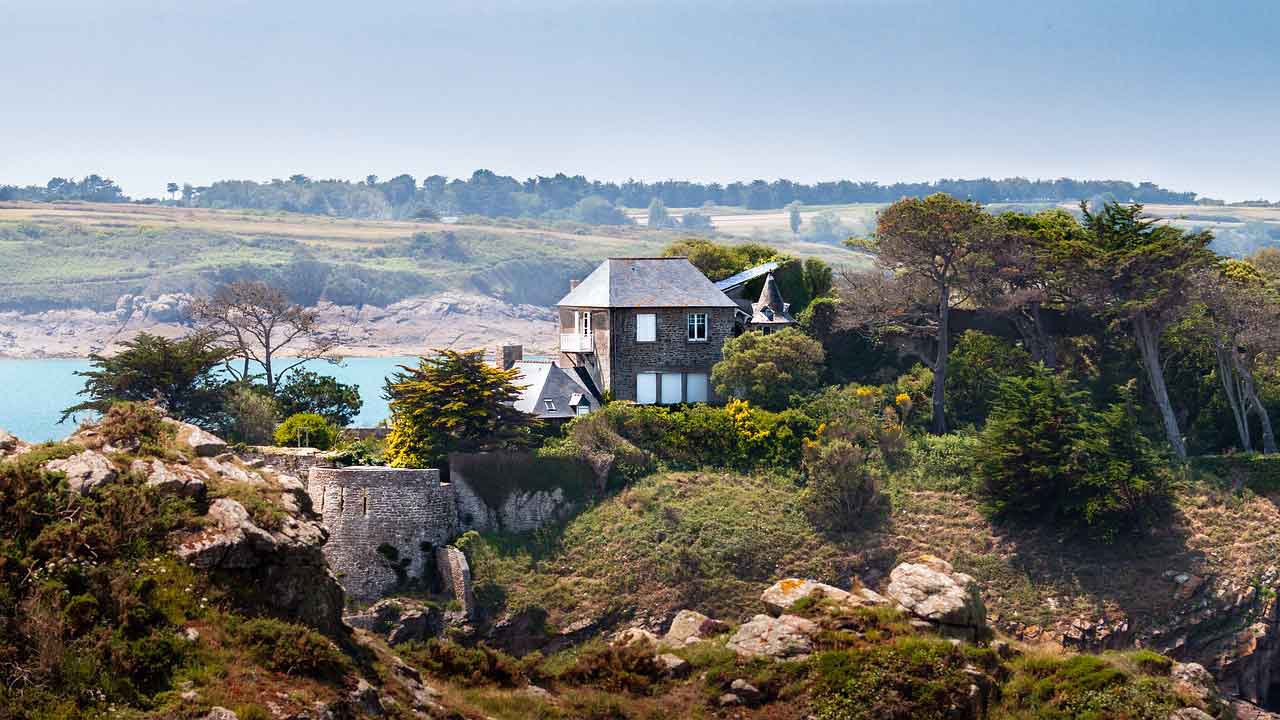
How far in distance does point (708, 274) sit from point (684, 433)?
15.6 meters

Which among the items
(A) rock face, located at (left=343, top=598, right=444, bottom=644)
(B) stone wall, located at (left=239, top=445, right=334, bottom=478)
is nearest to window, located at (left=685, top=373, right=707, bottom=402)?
(B) stone wall, located at (left=239, top=445, right=334, bottom=478)

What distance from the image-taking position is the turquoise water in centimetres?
8737

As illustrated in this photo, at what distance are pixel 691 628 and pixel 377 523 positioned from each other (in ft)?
36.8

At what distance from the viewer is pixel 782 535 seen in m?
48.1

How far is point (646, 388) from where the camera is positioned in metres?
55.4

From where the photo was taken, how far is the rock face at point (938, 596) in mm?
37812

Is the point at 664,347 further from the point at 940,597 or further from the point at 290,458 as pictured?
the point at 940,597

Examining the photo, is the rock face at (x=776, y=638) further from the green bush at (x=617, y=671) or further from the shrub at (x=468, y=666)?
the shrub at (x=468, y=666)

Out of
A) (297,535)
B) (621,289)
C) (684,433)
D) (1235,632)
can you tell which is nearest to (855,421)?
(684,433)

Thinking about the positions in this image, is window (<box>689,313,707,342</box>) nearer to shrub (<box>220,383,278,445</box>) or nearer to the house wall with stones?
the house wall with stones

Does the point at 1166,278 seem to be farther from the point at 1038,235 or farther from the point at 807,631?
the point at 807,631

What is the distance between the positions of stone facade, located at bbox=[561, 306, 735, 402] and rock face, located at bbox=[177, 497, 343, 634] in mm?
25094

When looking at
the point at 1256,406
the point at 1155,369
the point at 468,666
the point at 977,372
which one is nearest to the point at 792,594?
the point at 468,666

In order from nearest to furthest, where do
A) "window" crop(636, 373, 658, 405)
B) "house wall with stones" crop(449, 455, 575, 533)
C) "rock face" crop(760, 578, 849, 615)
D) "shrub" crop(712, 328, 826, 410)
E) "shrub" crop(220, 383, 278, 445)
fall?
"rock face" crop(760, 578, 849, 615)
"house wall with stones" crop(449, 455, 575, 533)
"shrub" crop(220, 383, 278, 445)
"shrub" crop(712, 328, 826, 410)
"window" crop(636, 373, 658, 405)
